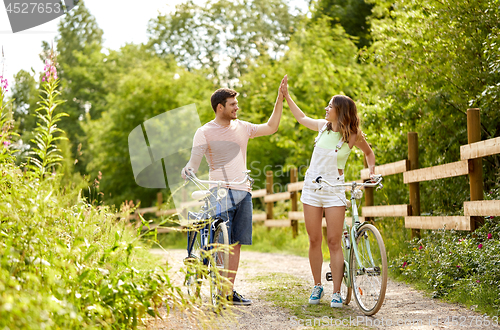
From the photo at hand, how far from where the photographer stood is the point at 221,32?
30.6 metres

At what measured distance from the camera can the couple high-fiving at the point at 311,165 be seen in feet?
14.3

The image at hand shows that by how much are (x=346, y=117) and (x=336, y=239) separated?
3.54 ft

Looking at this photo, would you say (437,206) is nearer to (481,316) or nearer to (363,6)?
(481,316)

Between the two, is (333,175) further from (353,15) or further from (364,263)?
(353,15)

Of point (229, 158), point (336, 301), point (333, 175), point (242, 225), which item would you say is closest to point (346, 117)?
point (333, 175)

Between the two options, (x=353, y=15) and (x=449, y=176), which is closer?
(x=449, y=176)

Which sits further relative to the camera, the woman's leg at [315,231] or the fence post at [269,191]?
the fence post at [269,191]

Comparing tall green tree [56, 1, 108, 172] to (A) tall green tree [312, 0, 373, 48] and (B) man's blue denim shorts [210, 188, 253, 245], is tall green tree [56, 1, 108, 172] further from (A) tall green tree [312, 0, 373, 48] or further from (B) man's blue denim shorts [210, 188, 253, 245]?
(B) man's blue denim shorts [210, 188, 253, 245]

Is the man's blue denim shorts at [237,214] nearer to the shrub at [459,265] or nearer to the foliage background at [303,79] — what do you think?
the foliage background at [303,79]

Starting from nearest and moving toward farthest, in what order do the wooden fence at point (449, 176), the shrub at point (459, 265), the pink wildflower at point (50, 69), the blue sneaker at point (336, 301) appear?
the pink wildflower at point (50, 69)
the shrub at point (459, 265)
the blue sneaker at point (336, 301)
the wooden fence at point (449, 176)

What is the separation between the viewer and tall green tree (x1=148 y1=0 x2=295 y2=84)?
2931 cm

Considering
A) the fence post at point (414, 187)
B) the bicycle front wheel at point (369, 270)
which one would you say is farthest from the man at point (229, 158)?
the fence post at point (414, 187)

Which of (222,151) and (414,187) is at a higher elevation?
(222,151)

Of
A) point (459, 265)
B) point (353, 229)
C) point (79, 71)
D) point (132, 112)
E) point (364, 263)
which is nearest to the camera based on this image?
point (364, 263)
